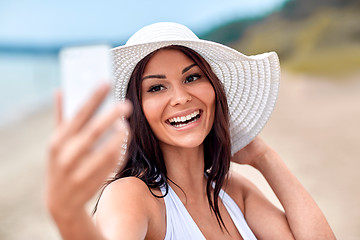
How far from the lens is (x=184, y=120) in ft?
3.96

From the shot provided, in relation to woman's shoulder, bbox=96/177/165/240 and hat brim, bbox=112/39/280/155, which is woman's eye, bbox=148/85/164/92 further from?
woman's shoulder, bbox=96/177/165/240

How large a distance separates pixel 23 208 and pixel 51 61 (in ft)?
35.2

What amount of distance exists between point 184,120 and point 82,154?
67 cm

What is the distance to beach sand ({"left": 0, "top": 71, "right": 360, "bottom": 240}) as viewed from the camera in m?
3.85

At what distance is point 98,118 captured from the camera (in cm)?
54

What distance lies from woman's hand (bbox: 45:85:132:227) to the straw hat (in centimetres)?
60

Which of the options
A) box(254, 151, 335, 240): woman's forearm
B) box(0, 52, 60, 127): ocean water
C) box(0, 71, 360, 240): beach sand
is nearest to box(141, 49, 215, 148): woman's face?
box(254, 151, 335, 240): woman's forearm

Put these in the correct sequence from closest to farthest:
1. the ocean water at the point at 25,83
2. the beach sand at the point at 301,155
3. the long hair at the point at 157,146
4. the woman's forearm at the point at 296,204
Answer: the long hair at the point at 157,146
the woman's forearm at the point at 296,204
the beach sand at the point at 301,155
the ocean water at the point at 25,83

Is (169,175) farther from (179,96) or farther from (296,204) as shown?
(296,204)

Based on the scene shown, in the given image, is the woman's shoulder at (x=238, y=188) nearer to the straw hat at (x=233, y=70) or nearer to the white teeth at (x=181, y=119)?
the straw hat at (x=233, y=70)

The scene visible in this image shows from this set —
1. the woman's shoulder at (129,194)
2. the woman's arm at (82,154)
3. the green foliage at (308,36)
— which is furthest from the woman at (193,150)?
the green foliage at (308,36)

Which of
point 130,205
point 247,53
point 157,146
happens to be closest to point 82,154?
point 130,205

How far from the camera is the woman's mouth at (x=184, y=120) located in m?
1.21

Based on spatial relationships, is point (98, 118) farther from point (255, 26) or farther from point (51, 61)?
point (51, 61)
